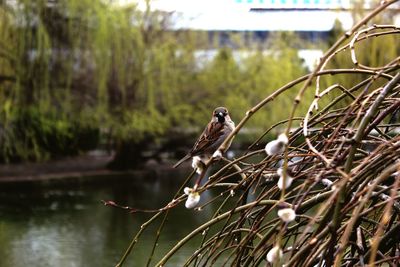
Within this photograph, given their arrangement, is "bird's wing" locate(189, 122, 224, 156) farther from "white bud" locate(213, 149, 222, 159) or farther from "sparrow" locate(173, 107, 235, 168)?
"white bud" locate(213, 149, 222, 159)

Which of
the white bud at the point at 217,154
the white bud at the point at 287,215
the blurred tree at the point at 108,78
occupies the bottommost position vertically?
the blurred tree at the point at 108,78

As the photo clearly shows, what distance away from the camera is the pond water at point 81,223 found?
8.40 meters

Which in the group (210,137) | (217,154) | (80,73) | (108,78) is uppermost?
(217,154)

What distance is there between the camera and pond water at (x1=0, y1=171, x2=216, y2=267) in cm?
840

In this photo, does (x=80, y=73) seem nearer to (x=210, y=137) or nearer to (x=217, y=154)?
(x=210, y=137)

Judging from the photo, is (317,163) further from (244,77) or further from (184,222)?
(244,77)

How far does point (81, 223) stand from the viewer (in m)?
11.1

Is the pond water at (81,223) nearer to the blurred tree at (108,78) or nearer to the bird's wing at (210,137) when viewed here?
the blurred tree at (108,78)

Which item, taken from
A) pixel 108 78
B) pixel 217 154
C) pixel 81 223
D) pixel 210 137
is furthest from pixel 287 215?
pixel 108 78

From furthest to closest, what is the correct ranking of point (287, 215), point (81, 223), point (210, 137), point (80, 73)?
point (80, 73)
point (81, 223)
point (210, 137)
point (287, 215)

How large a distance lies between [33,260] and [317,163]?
727 cm

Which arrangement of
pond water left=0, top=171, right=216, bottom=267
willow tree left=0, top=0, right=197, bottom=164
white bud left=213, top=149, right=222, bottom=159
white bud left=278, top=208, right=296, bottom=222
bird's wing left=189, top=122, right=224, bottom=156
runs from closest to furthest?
white bud left=278, top=208, right=296, bottom=222 < white bud left=213, top=149, right=222, bottom=159 < bird's wing left=189, top=122, right=224, bottom=156 < pond water left=0, top=171, right=216, bottom=267 < willow tree left=0, top=0, right=197, bottom=164

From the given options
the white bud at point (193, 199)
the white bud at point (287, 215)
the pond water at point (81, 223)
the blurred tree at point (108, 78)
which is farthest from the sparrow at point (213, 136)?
the blurred tree at point (108, 78)

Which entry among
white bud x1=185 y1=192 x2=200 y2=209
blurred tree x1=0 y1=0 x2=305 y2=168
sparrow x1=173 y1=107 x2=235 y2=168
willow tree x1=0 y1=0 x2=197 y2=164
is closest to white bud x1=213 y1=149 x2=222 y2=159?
white bud x1=185 y1=192 x2=200 y2=209
